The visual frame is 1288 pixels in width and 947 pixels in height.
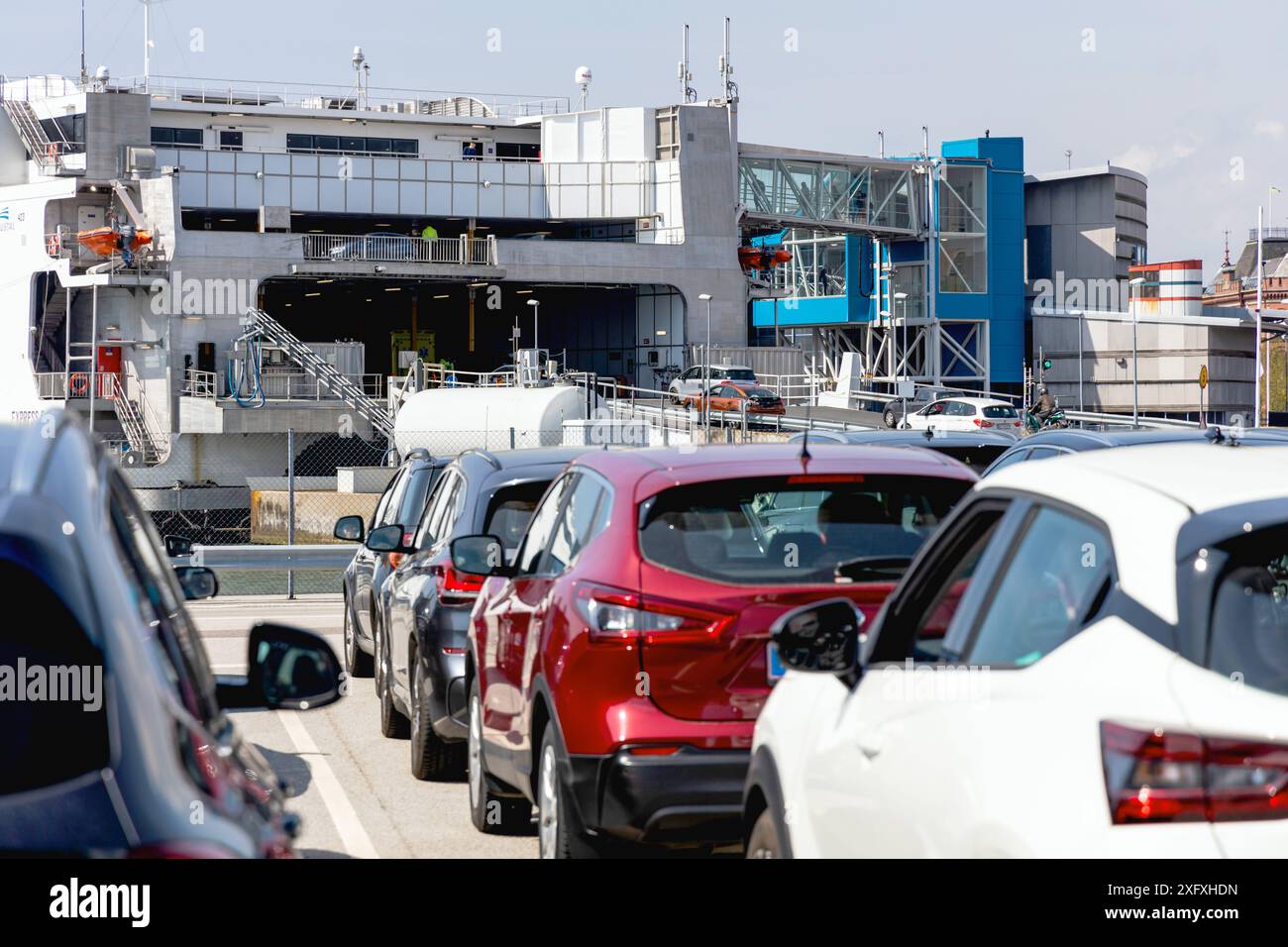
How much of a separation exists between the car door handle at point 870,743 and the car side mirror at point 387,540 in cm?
753

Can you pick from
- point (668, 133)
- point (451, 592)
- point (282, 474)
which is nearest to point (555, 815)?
point (451, 592)

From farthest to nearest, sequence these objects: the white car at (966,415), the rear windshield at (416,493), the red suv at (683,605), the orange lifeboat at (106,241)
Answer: the orange lifeboat at (106,241)
the white car at (966,415)
the rear windshield at (416,493)
the red suv at (683,605)

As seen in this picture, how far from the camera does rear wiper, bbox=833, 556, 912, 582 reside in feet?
21.5

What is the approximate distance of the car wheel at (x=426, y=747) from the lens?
32.9ft

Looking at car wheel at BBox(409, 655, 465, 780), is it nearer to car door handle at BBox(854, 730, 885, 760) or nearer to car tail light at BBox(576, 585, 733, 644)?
car tail light at BBox(576, 585, 733, 644)

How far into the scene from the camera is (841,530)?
6773 mm

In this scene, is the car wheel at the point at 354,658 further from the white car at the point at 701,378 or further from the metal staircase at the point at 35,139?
the metal staircase at the point at 35,139

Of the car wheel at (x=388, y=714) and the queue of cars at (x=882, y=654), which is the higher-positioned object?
the queue of cars at (x=882, y=654)

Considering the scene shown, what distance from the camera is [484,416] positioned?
47312mm

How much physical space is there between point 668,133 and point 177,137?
2082 centimetres

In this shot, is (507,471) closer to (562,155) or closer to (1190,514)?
(1190,514)

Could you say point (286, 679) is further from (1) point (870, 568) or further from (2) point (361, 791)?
(2) point (361, 791)

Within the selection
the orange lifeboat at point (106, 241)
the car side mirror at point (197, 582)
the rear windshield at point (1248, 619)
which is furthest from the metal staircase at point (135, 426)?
the rear windshield at point (1248, 619)

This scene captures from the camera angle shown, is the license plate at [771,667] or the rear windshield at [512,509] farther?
the rear windshield at [512,509]
